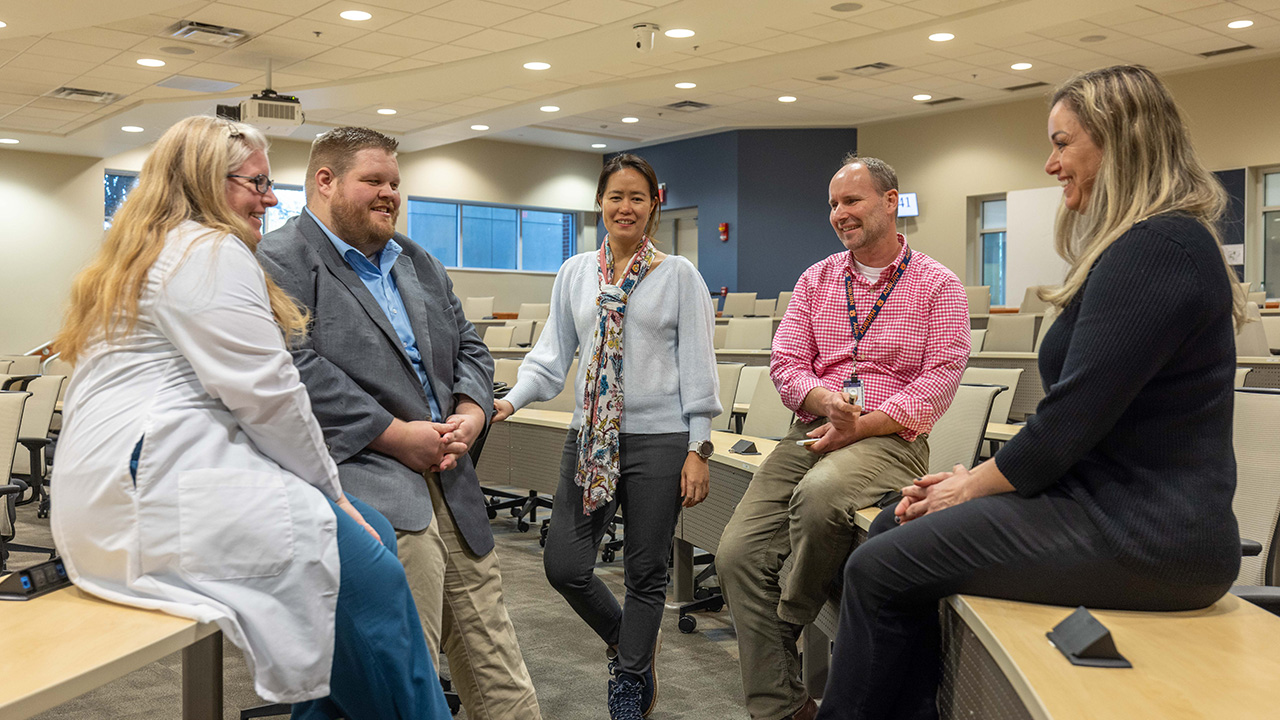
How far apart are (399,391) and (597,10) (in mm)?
5996

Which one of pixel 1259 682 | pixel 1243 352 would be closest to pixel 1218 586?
pixel 1259 682

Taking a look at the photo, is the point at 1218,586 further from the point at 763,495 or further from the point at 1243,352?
the point at 1243,352

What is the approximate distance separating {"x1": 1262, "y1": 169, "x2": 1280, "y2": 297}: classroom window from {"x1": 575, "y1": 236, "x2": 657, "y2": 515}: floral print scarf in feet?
36.7

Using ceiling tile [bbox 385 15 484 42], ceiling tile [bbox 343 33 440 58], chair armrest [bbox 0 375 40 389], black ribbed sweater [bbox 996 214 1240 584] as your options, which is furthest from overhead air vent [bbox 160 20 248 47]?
black ribbed sweater [bbox 996 214 1240 584]

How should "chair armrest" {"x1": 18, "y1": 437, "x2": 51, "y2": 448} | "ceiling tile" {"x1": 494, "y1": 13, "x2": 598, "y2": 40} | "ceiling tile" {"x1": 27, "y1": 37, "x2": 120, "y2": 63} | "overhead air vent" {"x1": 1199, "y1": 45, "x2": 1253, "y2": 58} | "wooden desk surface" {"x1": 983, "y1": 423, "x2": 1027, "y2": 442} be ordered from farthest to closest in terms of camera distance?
"overhead air vent" {"x1": 1199, "y1": 45, "x2": 1253, "y2": 58}, "ceiling tile" {"x1": 27, "y1": 37, "x2": 120, "y2": 63}, "ceiling tile" {"x1": 494, "y1": 13, "x2": 598, "y2": 40}, "chair armrest" {"x1": 18, "y1": 437, "x2": 51, "y2": 448}, "wooden desk surface" {"x1": 983, "y1": 423, "x2": 1027, "y2": 442}

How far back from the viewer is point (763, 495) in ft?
8.20

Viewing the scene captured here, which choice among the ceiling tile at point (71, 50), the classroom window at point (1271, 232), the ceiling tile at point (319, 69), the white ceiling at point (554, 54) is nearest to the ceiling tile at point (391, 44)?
the white ceiling at point (554, 54)

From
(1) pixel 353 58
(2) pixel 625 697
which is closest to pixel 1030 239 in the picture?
(1) pixel 353 58

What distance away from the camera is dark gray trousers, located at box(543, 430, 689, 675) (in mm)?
2566

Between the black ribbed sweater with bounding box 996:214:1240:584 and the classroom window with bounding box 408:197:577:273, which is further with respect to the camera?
the classroom window with bounding box 408:197:577:273

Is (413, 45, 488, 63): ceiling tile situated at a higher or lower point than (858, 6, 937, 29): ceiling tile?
lower

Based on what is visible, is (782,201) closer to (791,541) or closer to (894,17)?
(894,17)

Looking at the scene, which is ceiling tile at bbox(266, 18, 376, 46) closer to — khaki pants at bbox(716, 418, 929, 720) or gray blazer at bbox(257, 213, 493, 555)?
gray blazer at bbox(257, 213, 493, 555)

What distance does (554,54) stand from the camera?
869 centimetres
